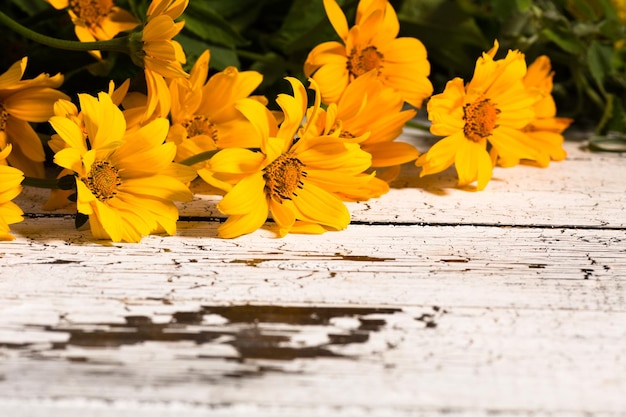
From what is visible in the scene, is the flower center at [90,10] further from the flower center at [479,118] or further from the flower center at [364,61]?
the flower center at [479,118]

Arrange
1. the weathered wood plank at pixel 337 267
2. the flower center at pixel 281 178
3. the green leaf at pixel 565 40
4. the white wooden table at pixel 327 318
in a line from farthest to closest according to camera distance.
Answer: the green leaf at pixel 565 40 < the flower center at pixel 281 178 < the weathered wood plank at pixel 337 267 < the white wooden table at pixel 327 318

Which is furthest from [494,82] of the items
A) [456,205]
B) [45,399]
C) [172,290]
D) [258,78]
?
[45,399]

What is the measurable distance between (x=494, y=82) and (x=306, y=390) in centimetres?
43

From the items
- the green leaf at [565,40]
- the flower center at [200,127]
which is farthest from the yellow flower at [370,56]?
the green leaf at [565,40]

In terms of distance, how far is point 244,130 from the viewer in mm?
727

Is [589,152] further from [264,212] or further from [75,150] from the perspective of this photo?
[75,150]

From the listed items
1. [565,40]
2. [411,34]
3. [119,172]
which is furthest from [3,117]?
[565,40]

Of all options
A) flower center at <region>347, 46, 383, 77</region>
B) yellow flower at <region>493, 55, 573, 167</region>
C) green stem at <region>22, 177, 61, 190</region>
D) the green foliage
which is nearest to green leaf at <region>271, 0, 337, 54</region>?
the green foliage

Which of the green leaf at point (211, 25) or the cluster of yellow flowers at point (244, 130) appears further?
the green leaf at point (211, 25)

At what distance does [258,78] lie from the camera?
0.70 m

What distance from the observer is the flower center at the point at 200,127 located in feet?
2.35

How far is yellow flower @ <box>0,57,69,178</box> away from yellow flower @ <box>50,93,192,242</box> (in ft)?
0.18

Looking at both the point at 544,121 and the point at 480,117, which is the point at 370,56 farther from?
the point at 544,121

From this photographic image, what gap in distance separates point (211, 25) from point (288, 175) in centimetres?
26
